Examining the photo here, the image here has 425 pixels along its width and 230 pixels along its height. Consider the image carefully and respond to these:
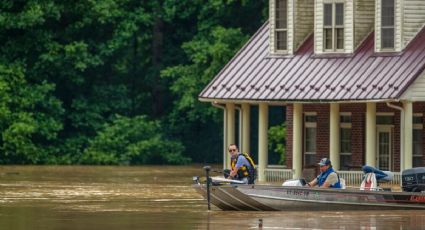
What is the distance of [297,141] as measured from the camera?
180ft

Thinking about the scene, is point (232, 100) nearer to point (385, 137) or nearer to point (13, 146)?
point (385, 137)

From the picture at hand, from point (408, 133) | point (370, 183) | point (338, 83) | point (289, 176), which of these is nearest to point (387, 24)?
point (338, 83)

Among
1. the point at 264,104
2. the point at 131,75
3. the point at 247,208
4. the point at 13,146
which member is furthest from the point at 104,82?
the point at 247,208

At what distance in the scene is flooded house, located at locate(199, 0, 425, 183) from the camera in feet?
171

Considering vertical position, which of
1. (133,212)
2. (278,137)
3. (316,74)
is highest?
(316,74)

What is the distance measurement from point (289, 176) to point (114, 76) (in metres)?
25.2

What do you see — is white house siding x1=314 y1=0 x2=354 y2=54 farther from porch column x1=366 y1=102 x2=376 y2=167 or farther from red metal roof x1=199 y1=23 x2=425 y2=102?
porch column x1=366 y1=102 x2=376 y2=167

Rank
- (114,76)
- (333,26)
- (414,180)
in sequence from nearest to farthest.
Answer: (414,180)
(333,26)
(114,76)

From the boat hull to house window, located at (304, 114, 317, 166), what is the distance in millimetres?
14292

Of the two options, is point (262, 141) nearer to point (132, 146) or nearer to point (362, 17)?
point (362, 17)

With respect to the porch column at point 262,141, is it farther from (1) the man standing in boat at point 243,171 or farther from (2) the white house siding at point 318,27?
(1) the man standing in boat at point 243,171

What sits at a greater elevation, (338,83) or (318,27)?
(318,27)

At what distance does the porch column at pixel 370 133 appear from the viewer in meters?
52.2

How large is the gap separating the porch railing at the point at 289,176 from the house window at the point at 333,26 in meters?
4.32
